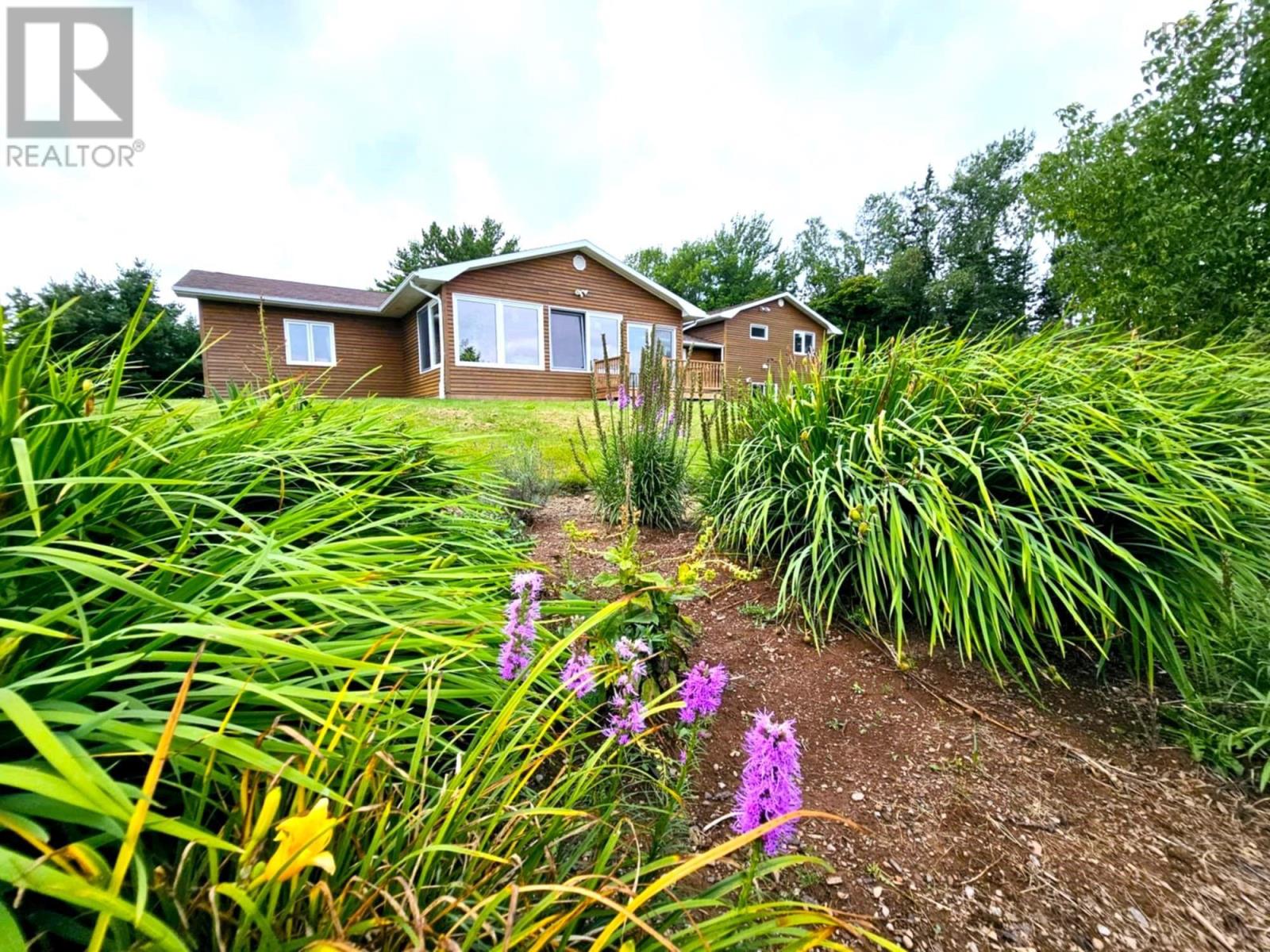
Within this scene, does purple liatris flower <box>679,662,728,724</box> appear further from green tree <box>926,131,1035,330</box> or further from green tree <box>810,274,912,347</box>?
green tree <box>926,131,1035,330</box>

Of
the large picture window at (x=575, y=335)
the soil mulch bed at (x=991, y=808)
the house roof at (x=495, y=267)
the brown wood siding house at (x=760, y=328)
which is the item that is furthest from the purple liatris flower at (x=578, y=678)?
the brown wood siding house at (x=760, y=328)

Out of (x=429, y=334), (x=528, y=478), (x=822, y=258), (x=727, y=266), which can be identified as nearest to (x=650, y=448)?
(x=528, y=478)

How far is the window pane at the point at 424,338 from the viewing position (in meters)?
11.3

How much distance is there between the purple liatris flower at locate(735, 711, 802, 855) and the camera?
680mm

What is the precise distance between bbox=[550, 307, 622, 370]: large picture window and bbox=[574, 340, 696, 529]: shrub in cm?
929

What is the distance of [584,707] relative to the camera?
1031 mm

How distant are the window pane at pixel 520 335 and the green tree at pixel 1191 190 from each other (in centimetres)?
967

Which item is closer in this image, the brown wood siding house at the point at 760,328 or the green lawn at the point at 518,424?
the green lawn at the point at 518,424

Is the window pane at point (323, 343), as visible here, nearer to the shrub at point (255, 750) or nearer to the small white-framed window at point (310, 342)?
the small white-framed window at point (310, 342)

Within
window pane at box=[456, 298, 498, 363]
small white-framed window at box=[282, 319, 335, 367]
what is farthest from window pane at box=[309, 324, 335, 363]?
window pane at box=[456, 298, 498, 363]

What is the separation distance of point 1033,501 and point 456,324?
1067 centimetres

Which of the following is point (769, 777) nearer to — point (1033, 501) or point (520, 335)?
point (1033, 501)

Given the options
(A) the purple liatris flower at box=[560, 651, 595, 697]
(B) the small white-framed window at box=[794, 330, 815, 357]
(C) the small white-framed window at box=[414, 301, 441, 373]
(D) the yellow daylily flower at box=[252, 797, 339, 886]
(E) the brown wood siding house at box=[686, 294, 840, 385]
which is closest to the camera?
(D) the yellow daylily flower at box=[252, 797, 339, 886]

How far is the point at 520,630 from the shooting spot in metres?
0.85
